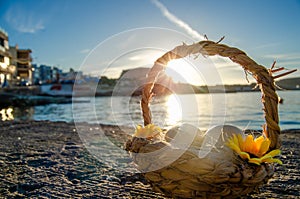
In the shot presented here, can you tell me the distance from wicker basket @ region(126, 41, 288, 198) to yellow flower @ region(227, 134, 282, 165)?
0.03 metres

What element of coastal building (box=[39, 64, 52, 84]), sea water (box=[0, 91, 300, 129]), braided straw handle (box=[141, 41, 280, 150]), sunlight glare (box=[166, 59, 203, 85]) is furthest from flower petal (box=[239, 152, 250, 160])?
coastal building (box=[39, 64, 52, 84])

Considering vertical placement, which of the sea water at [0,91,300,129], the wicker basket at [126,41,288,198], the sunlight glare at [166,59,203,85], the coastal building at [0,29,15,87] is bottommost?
the sea water at [0,91,300,129]

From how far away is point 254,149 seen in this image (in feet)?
4.11

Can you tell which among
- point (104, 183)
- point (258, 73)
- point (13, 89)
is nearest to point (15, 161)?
point (104, 183)

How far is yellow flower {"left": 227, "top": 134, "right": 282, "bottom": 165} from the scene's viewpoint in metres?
1.21

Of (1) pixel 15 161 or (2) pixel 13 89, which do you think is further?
(2) pixel 13 89

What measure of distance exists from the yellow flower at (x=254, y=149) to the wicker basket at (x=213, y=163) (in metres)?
0.03

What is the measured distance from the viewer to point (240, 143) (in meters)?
1.30

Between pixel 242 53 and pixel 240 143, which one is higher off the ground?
pixel 242 53

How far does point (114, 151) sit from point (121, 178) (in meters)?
1.42

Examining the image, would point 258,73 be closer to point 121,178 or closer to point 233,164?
point 233,164

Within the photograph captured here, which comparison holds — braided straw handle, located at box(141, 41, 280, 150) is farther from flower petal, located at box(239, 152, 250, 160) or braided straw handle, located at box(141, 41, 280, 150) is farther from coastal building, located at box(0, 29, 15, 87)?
coastal building, located at box(0, 29, 15, 87)

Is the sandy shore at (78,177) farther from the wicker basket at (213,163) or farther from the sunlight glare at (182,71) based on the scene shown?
the sunlight glare at (182,71)

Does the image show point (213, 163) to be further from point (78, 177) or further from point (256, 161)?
point (78, 177)
